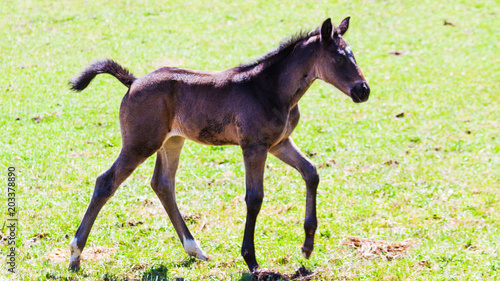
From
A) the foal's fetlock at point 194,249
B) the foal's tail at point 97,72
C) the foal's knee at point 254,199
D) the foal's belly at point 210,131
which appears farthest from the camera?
the foal's tail at point 97,72

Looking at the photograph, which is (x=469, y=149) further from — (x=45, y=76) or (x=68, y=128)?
(x=45, y=76)

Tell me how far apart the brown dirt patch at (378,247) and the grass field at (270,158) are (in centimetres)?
10

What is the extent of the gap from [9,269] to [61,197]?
79.3 inches

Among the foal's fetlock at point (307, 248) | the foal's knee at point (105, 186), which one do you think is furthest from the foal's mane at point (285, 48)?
the foal's knee at point (105, 186)

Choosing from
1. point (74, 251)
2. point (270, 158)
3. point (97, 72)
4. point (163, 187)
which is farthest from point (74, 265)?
point (270, 158)

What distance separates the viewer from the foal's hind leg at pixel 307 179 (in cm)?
619

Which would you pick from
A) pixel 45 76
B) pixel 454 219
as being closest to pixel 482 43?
pixel 454 219

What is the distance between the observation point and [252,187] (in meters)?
5.99

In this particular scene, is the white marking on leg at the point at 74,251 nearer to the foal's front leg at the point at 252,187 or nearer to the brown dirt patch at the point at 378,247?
the foal's front leg at the point at 252,187

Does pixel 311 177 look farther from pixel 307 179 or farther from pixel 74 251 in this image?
pixel 74 251

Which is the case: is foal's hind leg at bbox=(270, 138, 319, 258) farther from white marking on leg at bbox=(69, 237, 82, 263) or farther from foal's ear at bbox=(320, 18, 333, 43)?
white marking on leg at bbox=(69, 237, 82, 263)

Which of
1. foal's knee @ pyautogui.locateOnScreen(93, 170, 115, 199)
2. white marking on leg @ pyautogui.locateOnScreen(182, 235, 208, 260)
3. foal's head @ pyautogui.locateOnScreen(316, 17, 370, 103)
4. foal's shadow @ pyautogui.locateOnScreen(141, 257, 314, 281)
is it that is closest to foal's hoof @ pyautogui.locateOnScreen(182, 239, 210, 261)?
white marking on leg @ pyautogui.locateOnScreen(182, 235, 208, 260)

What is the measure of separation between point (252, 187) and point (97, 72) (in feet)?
7.12

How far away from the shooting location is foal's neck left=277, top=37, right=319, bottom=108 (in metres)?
6.05
